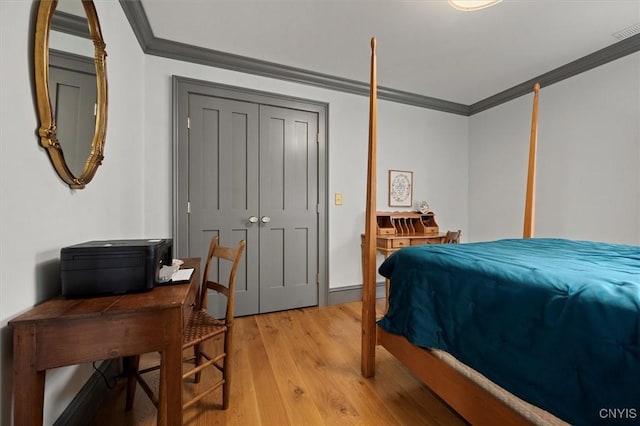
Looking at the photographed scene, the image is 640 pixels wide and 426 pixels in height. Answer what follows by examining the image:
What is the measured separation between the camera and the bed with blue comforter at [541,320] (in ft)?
2.52

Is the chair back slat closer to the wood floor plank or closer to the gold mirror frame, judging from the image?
the wood floor plank

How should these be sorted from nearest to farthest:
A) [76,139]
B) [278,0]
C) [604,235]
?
[76,139], [278,0], [604,235]

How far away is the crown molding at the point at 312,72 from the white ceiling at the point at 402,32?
6cm

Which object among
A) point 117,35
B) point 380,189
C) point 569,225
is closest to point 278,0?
point 117,35

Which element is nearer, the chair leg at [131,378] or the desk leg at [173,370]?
the desk leg at [173,370]

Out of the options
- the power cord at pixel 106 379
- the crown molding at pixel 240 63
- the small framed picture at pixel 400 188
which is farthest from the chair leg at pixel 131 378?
the small framed picture at pixel 400 188

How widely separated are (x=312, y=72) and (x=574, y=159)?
9.11 feet

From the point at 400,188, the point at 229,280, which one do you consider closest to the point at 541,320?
the point at 229,280

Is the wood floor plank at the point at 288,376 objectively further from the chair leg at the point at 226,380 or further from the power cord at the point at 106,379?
the power cord at the point at 106,379

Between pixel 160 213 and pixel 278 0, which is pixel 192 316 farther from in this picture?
pixel 278 0

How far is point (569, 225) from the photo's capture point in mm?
2740

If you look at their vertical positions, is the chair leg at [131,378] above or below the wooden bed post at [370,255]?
below

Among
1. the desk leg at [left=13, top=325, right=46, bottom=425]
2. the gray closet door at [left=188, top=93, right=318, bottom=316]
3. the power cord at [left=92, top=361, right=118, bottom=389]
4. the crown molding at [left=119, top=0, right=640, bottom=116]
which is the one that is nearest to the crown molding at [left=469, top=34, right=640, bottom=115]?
the crown molding at [left=119, top=0, right=640, bottom=116]

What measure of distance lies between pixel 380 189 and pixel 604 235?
2096 millimetres
